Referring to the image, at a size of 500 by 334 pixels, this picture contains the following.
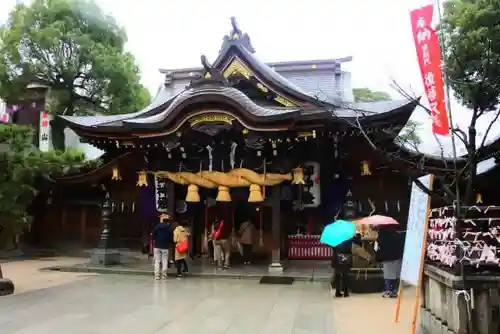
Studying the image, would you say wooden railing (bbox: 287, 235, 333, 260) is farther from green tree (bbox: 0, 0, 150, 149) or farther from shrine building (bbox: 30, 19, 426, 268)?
green tree (bbox: 0, 0, 150, 149)

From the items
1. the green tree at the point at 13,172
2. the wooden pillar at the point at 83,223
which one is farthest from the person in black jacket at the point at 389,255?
the wooden pillar at the point at 83,223

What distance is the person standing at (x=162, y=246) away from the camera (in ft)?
39.7

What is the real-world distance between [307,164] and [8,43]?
1376 cm

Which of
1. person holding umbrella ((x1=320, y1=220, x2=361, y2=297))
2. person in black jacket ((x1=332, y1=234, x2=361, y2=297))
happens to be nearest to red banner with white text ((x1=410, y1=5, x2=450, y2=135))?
person holding umbrella ((x1=320, y1=220, x2=361, y2=297))

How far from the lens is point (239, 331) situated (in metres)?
6.93

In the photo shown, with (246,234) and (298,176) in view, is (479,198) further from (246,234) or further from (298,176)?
(246,234)

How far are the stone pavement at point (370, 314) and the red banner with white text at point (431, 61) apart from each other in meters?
3.20

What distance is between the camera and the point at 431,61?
781 centimetres

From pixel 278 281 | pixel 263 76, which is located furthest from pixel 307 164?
pixel 278 281

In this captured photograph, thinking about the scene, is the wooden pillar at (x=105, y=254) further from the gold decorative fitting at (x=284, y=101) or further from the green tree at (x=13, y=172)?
the gold decorative fitting at (x=284, y=101)

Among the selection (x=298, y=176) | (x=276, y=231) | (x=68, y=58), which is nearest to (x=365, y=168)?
(x=298, y=176)

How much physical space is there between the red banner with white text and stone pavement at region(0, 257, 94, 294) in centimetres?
931

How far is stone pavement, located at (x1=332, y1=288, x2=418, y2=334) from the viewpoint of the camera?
6980 mm

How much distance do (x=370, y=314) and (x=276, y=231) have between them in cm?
554
